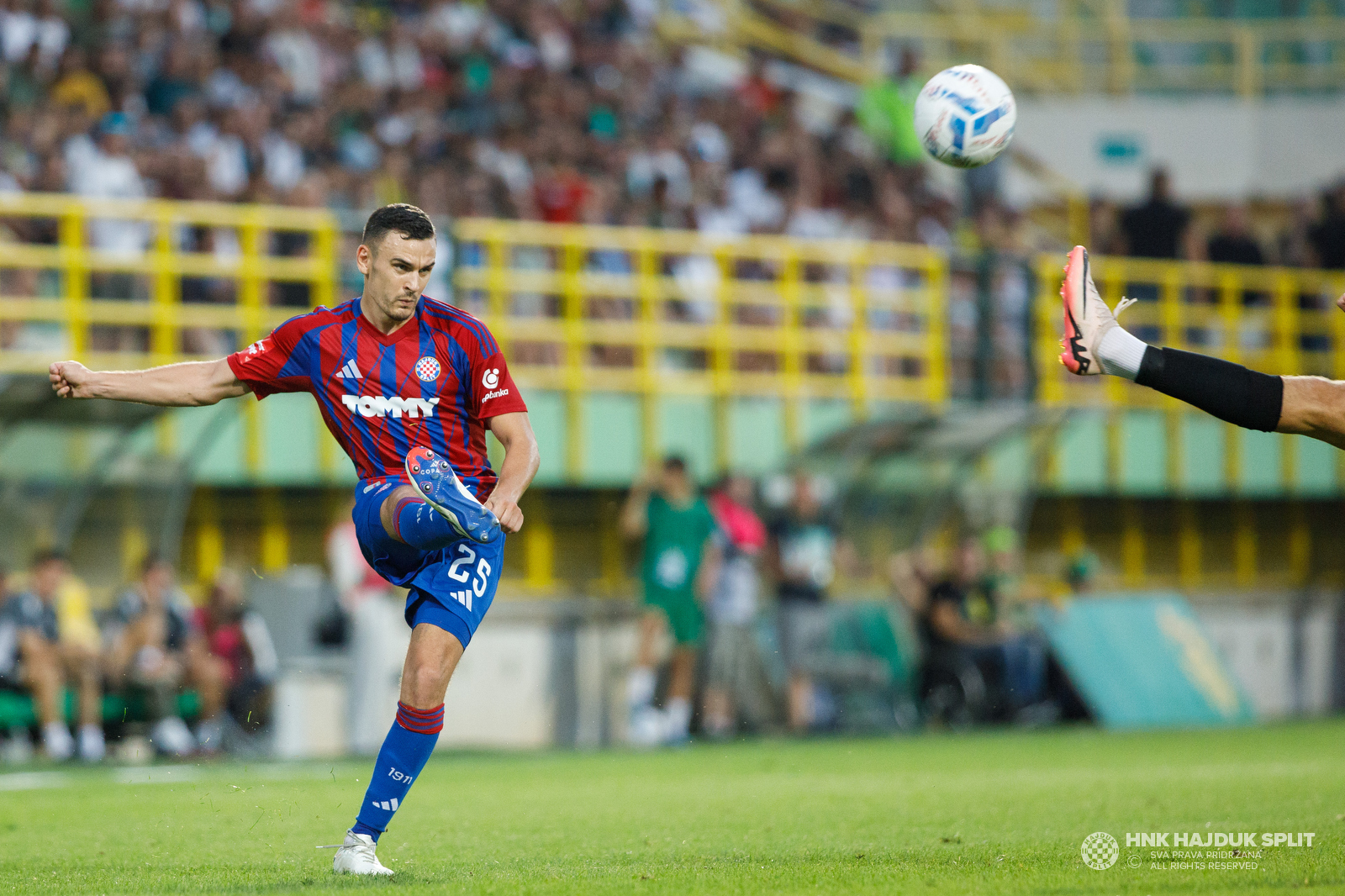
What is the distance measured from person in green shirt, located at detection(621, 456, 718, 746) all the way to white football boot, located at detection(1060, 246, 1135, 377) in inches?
346

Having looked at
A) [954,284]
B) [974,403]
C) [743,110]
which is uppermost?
[743,110]

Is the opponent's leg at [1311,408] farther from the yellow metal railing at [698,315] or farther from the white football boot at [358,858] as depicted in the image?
the yellow metal railing at [698,315]

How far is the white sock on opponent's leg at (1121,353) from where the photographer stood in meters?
6.89

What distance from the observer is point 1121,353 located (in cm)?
691

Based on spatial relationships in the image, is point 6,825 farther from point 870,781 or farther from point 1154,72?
point 1154,72

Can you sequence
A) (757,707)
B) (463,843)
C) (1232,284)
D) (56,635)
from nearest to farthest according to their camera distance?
(463,843)
(56,635)
(757,707)
(1232,284)

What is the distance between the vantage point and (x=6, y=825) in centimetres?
880

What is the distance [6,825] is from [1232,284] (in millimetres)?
15746

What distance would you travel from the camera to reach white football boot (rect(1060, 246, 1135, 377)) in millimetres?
7000

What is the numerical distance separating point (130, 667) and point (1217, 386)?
967 cm

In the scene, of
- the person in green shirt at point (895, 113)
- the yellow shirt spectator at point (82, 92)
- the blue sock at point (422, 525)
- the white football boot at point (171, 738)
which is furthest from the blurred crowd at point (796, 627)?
the blue sock at point (422, 525)

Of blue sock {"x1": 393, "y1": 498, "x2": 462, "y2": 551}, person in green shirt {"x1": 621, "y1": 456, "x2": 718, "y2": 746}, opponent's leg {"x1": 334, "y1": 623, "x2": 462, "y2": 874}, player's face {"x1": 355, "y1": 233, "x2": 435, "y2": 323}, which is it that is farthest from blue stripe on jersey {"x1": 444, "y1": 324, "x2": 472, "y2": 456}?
person in green shirt {"x1": 621, "y1": 456, "x2": 718, "y2": 746}

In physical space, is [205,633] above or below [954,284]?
below

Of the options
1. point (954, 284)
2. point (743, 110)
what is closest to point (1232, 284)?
point (954, 284)
